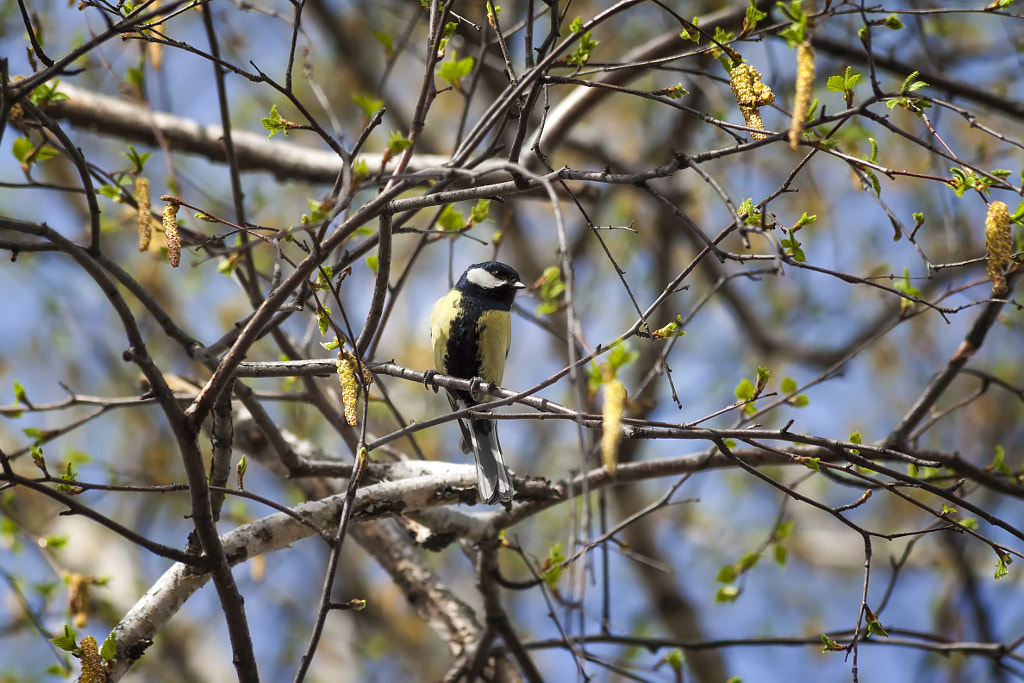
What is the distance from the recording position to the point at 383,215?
2.03 meters

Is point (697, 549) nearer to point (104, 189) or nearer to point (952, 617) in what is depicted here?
point (952, 617)

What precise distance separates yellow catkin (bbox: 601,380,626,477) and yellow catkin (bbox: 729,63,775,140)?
0.68 metres

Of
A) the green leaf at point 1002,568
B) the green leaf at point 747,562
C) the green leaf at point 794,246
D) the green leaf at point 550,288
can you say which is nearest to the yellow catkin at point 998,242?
the green leaf at point 794,246

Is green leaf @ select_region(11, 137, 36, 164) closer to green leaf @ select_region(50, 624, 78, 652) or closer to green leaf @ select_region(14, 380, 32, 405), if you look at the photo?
green leaf @ select_region(14, 380, 32, 405)

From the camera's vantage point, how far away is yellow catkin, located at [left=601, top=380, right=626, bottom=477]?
4.17 ft

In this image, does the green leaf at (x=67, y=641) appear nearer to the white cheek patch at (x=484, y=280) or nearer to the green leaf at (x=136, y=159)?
the green leaf at (x=136, y=159)

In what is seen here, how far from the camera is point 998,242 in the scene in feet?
5.65

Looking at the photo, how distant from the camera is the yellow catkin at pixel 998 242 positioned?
5.55ft

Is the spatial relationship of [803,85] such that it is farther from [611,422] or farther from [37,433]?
[37,433]

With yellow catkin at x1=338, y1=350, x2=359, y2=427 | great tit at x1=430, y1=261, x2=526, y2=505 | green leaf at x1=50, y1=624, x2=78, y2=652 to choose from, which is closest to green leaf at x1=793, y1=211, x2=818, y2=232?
yellow catkin at x1=338, y1=350, x2=359, y2=427

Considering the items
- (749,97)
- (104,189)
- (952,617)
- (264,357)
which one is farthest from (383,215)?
(952,617)

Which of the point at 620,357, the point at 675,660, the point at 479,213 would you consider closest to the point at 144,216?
the point at 479,213

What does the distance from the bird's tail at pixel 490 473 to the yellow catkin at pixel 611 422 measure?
55.3 inches

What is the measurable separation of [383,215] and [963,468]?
2115 mm
